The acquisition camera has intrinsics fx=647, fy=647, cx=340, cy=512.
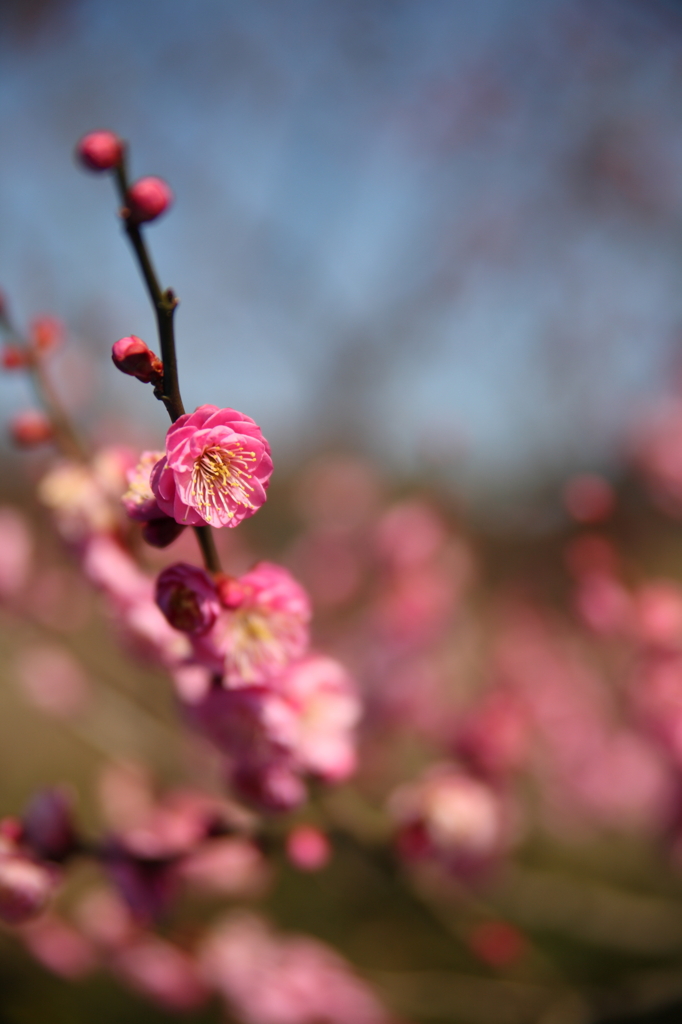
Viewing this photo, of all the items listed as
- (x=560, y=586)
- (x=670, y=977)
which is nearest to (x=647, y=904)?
(x=670, y=977)

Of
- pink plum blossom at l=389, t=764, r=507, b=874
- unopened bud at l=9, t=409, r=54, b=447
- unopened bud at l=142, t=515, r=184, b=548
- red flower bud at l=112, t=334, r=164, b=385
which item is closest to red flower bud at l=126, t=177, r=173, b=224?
red flower bud at l=112, t=334, r=164, b=385

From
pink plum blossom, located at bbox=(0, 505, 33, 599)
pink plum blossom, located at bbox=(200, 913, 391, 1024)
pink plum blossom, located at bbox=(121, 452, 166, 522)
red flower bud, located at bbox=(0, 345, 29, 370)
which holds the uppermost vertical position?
pink plum blossom, located at bbox=(0, 505, 33, 599)

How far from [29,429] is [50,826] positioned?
51cm

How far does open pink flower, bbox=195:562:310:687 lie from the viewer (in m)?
0.67

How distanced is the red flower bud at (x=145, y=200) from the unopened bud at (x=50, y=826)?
70cm

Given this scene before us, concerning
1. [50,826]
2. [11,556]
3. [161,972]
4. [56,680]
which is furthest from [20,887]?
[56,680]

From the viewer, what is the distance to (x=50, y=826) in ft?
2.63

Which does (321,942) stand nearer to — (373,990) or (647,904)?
(373,990)

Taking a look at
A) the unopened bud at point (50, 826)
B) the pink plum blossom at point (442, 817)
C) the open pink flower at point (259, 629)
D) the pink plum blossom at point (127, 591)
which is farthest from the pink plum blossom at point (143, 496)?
the pink plum blossom at point (442, 817)

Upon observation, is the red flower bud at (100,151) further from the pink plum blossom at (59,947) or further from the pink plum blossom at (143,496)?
the pink plum blossom at (59,947)

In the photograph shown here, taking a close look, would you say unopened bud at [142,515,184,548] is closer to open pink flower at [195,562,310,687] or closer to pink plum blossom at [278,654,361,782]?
open pink flower at [195,562,310,687]

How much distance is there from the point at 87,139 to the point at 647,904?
6.37 feet

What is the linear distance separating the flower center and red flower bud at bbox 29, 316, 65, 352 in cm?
38

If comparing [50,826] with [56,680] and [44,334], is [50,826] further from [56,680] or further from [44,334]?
[56,680]
